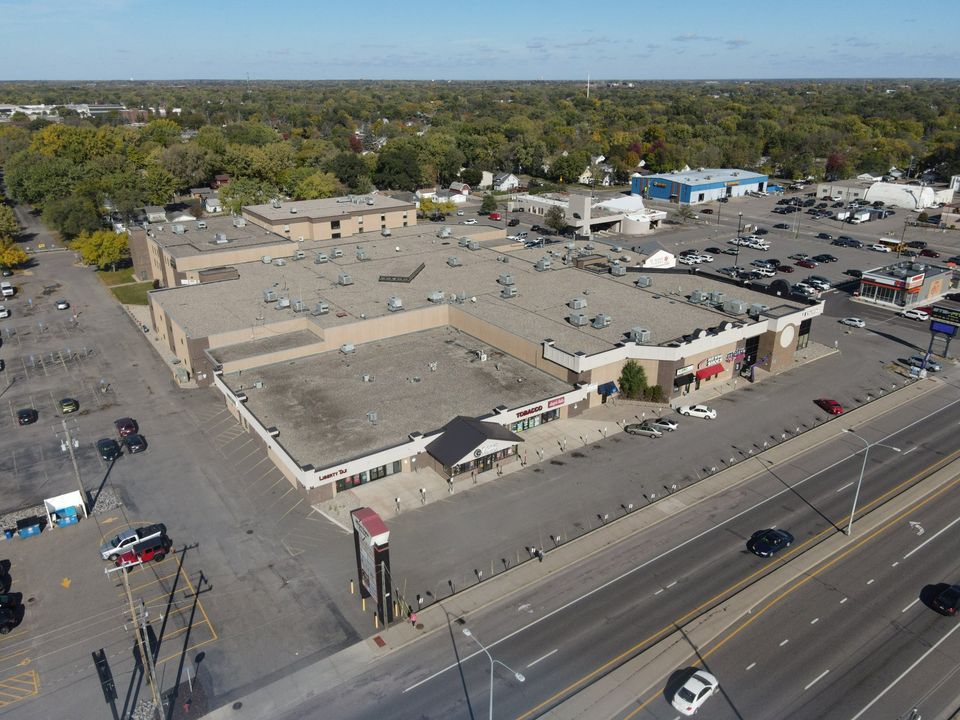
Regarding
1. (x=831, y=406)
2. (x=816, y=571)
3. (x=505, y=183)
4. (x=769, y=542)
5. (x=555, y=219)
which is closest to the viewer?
(x=816, y=571)

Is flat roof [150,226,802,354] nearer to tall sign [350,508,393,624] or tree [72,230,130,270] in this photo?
tall sign [350,508,393,624]

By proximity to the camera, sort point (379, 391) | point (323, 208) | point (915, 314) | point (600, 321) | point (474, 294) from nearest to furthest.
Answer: point (379, 391), point (600, 321), point (474, 294), point (915, 314), point (323, 208)

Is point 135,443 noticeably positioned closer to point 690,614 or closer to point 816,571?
point 690,614

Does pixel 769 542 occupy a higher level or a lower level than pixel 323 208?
lower

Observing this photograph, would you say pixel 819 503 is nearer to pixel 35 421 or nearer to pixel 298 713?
pixel 298 713

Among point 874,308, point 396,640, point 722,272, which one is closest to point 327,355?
point 396,640

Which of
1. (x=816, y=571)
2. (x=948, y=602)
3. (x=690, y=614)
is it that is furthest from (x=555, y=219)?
(x=948, y=602)

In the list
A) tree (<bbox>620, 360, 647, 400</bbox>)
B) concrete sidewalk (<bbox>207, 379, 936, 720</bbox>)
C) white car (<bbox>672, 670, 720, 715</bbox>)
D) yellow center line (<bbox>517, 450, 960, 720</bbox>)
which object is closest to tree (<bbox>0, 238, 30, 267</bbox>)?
tree (<bbox>620, 360, 647, 400</bbox>)
